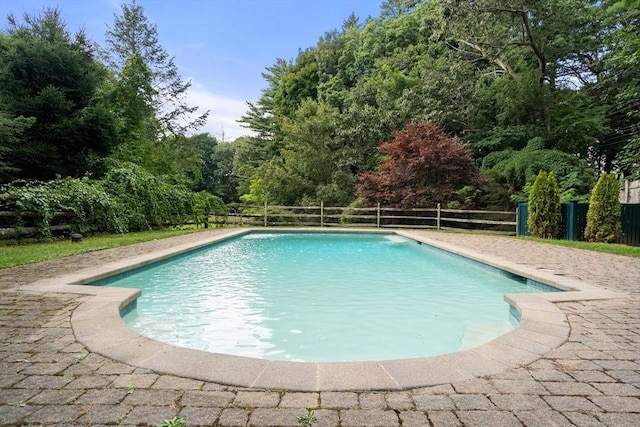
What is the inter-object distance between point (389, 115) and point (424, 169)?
4.00 metres

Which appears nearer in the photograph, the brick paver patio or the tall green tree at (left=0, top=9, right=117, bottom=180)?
the brick paver patio

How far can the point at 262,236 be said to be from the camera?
1248cm

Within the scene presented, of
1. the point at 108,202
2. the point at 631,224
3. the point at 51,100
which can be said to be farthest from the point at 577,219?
the point at 51,100

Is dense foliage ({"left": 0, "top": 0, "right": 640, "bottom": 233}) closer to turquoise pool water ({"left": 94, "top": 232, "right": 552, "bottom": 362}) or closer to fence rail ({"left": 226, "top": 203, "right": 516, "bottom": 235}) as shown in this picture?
A: fence rail ({"left": 226, "top": 203, "right": 516, "bottom": 235})

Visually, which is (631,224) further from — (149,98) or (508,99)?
(149,98)

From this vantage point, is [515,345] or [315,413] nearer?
[315,413]

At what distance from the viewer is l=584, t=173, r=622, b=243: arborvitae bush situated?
27.4ft

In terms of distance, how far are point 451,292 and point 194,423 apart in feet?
14.0

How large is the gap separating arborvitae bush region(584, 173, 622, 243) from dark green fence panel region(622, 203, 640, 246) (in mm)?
188

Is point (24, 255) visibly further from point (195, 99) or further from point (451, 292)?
point (195, 99)

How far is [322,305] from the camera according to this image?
4.33 m

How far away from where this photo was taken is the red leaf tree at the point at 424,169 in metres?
12.7

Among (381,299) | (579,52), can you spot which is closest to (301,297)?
(381,299)

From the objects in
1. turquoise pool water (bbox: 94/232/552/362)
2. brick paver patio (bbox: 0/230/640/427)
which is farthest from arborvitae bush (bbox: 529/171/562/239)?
brick paver patio (bbox: 0/230/640/427)
